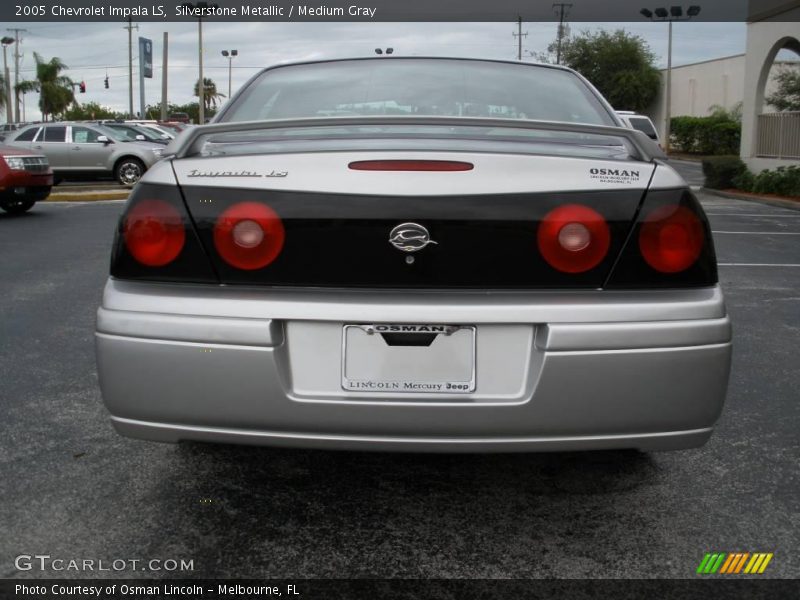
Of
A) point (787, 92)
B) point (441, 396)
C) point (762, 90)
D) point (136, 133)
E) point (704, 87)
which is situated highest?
point (704, 87)

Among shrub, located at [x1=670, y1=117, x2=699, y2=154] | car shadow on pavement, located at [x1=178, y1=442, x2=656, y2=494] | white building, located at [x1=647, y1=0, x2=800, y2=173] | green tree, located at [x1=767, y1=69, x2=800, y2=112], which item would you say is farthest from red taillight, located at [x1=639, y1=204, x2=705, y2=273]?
shrub, located at [x1=670, y1=117, x2=699, y2=154]

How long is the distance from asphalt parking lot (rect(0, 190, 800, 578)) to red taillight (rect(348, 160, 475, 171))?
106 centimetres

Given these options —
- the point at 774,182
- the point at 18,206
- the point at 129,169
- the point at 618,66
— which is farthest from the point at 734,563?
the point at 618,66

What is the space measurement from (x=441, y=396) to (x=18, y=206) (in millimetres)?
12729

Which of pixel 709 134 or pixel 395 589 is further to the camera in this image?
pixel 709 134

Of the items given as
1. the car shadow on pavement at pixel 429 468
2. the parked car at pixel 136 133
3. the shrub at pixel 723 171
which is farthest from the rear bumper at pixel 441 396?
the shrub at pixel 723 171

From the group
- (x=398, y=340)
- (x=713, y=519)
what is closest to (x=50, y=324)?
(x=398, y=340)

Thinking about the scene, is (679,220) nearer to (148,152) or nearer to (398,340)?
(398,340)

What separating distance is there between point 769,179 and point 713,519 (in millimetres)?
17131

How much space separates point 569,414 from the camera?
88.0 inches

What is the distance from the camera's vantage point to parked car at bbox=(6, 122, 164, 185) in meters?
19.3

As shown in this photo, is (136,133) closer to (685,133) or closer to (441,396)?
(441,396)

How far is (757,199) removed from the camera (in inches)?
682

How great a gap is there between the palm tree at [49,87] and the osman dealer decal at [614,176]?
8067 cm
